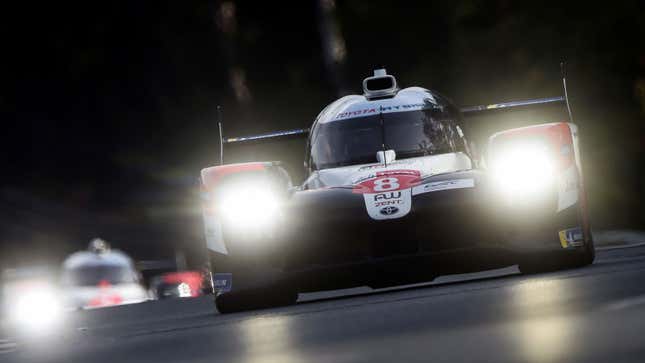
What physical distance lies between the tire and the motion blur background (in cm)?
1581

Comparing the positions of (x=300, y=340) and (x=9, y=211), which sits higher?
(x=9, y=211)

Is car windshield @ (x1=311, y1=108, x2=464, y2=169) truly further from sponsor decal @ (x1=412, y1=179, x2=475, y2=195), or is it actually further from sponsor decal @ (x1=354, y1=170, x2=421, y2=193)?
sponsor decal @ (x1=412, y1=179, x2=475, y2=195)

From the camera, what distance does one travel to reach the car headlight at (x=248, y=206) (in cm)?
1038

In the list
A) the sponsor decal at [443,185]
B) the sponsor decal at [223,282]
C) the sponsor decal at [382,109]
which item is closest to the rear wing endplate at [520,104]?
the sponsor decal at [382,109]

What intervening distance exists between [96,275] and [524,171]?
13863 millimetres

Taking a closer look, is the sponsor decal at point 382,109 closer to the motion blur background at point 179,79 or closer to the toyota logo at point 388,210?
the toyota logo at point 388,210

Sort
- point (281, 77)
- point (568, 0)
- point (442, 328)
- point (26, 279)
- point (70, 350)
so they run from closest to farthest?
point (442, 328) < point (70, 350) < point (26, 279) < point (568, 0) < point (281, 77)

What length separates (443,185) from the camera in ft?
33.1

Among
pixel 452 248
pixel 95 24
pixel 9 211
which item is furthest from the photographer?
pixel 9 211

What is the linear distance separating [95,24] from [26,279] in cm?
1897

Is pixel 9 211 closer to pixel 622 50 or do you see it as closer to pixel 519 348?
pixel 622 50

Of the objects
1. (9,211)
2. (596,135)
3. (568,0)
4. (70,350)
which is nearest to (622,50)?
(596,135)

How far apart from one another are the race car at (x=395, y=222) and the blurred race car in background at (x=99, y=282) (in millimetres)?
11821

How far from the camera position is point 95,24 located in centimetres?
4134
